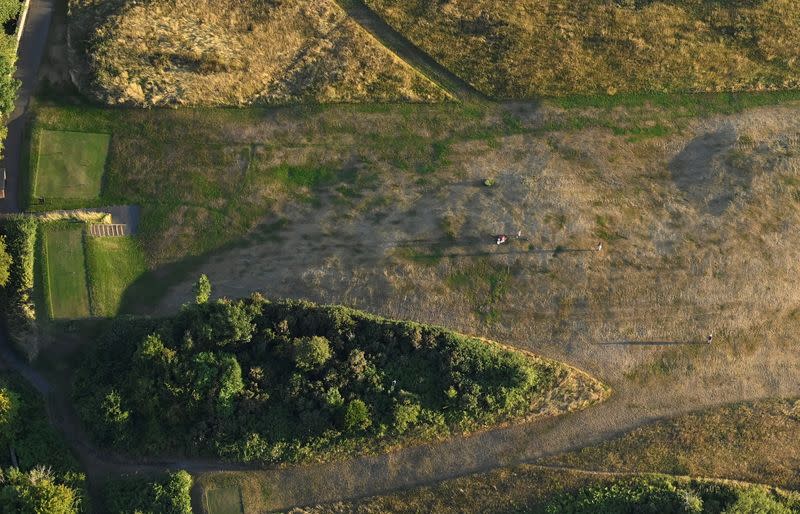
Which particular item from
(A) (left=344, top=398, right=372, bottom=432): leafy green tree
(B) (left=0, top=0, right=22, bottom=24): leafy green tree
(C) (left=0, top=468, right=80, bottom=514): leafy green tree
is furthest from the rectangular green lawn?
(A) (left=344, top=398, right=372, bottom=432): leafy green tree

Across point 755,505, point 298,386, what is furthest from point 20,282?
point 755,505

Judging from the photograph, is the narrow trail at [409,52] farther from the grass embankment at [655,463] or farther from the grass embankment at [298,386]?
the grass embankment at [655,463]

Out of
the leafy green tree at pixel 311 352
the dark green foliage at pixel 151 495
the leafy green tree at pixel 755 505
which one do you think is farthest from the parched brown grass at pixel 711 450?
the dark green foliage at pixel 151 495

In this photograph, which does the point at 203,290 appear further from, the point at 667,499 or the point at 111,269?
the point at 667,499

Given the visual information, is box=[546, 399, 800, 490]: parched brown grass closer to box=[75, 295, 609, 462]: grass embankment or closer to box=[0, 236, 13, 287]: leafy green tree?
box=[75, 295, 609, 462]: grass embankment

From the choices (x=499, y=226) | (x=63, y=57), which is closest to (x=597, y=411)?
(x=499, y=226)

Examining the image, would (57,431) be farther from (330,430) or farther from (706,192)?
(706,192)
